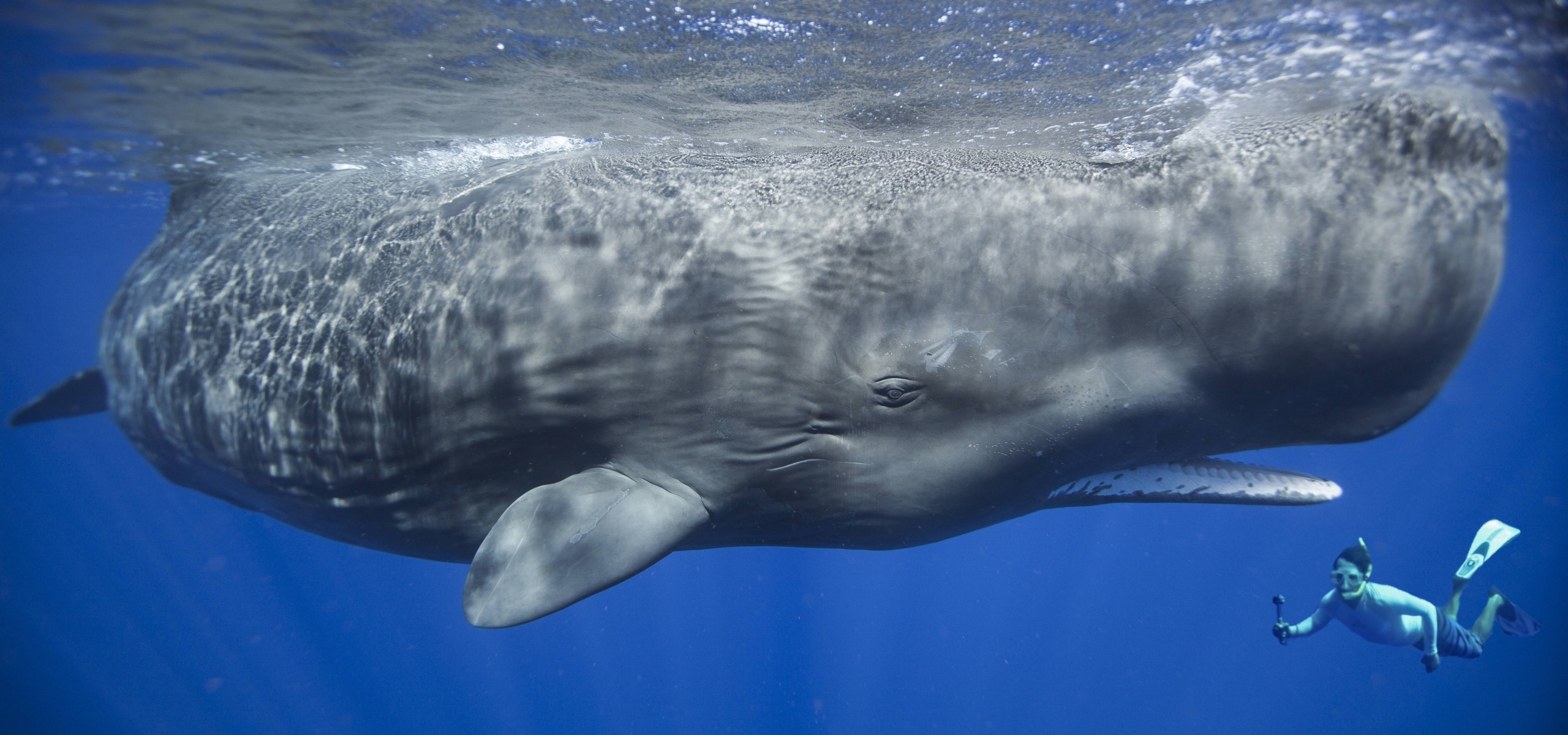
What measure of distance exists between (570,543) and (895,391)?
5.45 ft

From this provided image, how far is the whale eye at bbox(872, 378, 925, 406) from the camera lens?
134 inches

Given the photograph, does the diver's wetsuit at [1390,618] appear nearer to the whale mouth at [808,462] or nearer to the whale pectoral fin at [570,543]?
the whale mouth at [808,462]

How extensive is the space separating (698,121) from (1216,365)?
6.25 meters

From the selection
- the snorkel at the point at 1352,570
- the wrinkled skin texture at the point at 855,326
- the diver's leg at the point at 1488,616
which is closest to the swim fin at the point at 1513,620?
the diver's leg at the point at 1488,616

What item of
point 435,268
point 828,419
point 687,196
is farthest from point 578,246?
point 828,419

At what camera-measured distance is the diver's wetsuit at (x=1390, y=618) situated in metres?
13.4

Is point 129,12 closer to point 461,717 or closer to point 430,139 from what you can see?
point 430,139

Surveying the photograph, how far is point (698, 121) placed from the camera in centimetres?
793

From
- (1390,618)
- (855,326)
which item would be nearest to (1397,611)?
(1390,618)

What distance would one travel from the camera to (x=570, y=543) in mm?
3393

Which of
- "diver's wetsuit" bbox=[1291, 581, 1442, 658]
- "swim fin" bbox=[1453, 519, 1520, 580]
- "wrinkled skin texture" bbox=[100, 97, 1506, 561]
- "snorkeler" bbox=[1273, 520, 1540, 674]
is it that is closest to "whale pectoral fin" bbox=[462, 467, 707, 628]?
"wrinkled skin texture" bbox=[100, 97, 1506, 561]

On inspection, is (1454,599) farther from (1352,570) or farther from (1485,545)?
(1352,570)

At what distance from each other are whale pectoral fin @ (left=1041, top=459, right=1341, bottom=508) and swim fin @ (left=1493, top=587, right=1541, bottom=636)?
55.0 feet

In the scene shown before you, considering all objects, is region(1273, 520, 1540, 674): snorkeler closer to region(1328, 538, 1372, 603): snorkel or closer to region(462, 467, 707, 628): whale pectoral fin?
region(1328, 538, 1372, 603): snorkel
